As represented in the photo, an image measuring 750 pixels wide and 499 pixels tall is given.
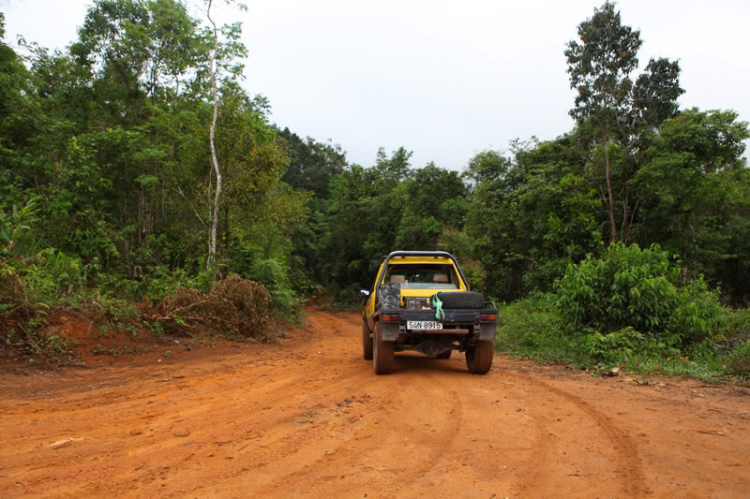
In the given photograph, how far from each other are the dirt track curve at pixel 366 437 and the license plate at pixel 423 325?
0.72 m

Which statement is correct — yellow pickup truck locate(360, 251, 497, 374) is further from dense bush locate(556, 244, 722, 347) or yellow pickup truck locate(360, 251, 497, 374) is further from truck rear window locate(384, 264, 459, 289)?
dense bush locate(556, 244, 722, 347)

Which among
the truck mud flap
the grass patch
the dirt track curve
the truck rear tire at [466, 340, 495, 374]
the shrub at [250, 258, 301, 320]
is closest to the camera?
the dirt track curve

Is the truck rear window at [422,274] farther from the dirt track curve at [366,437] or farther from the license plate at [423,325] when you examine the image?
the dirt track curve at [366,437]

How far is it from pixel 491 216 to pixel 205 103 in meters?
13.6

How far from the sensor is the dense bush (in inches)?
360

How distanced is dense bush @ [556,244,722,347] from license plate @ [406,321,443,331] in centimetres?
426

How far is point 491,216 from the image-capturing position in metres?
23.2

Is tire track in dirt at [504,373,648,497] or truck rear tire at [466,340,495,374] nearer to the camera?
tire track in dirt at [504,373,648,497]

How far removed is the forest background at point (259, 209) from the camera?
9133 mm

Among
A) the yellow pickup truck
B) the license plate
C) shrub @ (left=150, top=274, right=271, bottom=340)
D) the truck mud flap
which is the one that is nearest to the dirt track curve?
the yellow pickup truck

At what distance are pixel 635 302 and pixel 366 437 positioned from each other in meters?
7.34

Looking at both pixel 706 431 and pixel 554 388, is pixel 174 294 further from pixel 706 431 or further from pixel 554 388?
pixel 706 431

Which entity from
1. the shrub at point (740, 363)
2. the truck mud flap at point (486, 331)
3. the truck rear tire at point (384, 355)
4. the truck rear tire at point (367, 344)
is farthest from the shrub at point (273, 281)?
the shrub at point (740, 363)

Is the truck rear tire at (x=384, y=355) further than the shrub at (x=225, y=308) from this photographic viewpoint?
→ No
